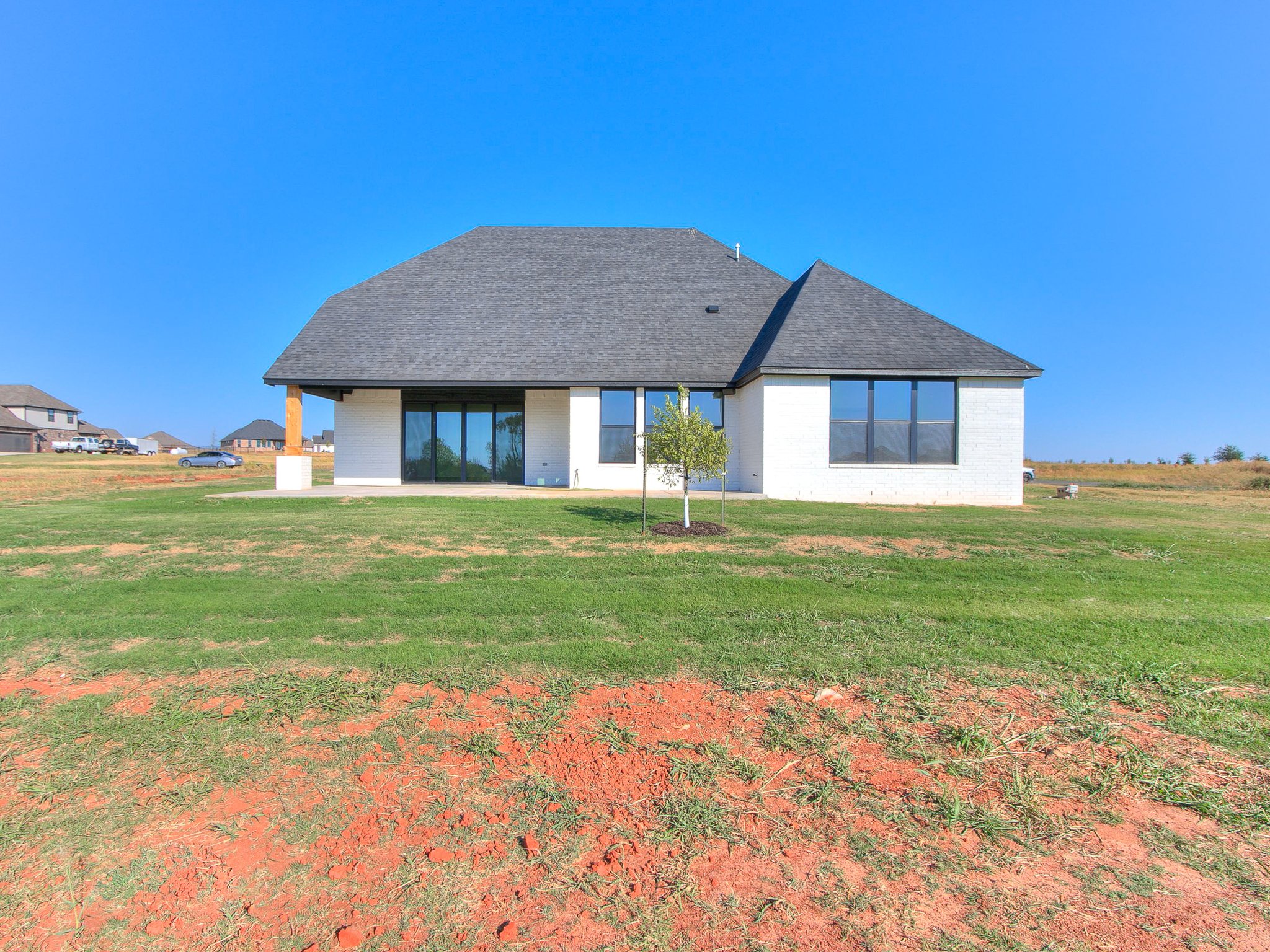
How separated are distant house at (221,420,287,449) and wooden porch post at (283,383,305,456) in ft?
316

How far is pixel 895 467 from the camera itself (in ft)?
51.9

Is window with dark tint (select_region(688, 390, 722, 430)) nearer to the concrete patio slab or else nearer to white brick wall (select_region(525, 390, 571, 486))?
the concrete patio slab

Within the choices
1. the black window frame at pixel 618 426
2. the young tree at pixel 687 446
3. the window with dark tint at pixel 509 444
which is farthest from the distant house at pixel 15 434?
the young tree at pixel 687 446

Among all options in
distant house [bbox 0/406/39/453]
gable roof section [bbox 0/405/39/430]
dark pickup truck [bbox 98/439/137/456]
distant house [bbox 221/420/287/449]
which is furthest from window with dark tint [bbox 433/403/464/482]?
distant house [bbox 221/420/287/449]

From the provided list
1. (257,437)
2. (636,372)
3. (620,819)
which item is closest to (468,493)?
(636,372)

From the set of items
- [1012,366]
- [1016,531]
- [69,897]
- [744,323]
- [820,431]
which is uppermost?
[744,323]

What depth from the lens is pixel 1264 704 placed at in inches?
164

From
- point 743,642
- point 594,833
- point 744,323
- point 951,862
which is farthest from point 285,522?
point 744,323

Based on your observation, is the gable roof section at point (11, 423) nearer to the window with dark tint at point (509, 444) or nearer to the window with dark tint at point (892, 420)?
the window with dark tint at point (509, 444)

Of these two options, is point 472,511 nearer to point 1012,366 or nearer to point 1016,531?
point 1016,531

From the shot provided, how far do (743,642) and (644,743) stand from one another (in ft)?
6.31

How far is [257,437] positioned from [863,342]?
357 ft

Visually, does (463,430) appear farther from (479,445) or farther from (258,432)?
Result: (258,432)

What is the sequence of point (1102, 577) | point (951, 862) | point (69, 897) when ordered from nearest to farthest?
point (69, 897) < point (951, 862) < point (1102, 577)
